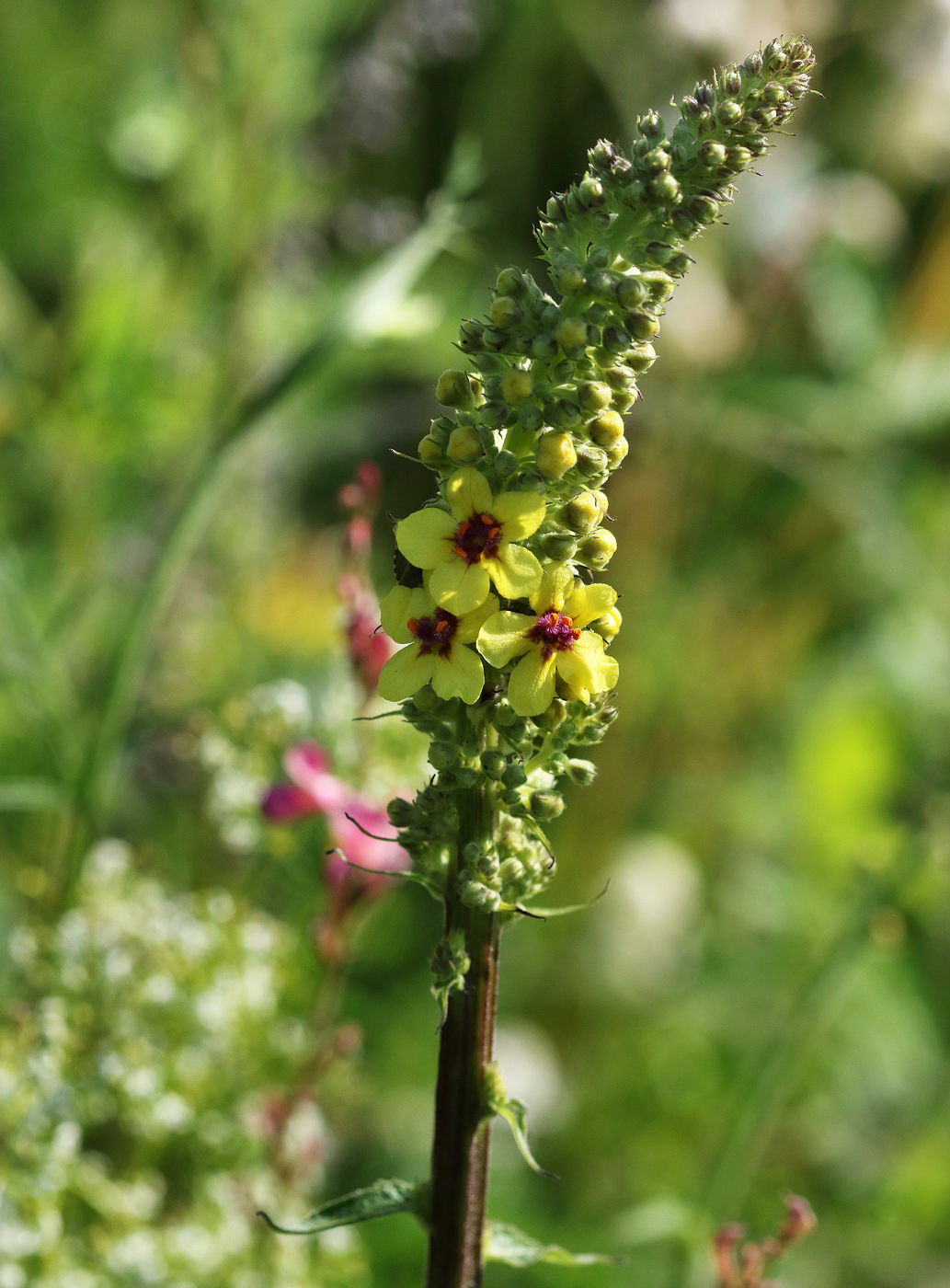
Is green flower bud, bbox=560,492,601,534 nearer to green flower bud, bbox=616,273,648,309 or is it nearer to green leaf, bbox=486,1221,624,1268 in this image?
A: green flower bud, bbox=616,273,648,309

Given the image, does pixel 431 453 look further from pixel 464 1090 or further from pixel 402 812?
pixel 464 1090

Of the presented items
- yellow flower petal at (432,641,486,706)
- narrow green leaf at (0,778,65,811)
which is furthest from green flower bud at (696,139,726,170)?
narrow green leaf at (0,778,65,811)

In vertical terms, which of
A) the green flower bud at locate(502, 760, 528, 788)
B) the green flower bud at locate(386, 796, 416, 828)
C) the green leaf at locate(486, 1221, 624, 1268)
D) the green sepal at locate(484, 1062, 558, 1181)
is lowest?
the green leaf at locate(486, 1221, 624, 1268)

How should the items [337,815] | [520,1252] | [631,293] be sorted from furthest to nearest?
[337,815], [520,1252], [631,293]

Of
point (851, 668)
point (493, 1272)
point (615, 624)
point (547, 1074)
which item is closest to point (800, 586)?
point (851, 668)

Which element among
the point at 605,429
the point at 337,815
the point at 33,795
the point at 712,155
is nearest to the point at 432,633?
the point at 605,429

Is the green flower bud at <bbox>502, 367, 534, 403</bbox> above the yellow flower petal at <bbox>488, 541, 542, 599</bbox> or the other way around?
above

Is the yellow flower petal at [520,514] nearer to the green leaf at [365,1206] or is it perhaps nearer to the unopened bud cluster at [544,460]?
the unopened bud cluster at [544,460]
